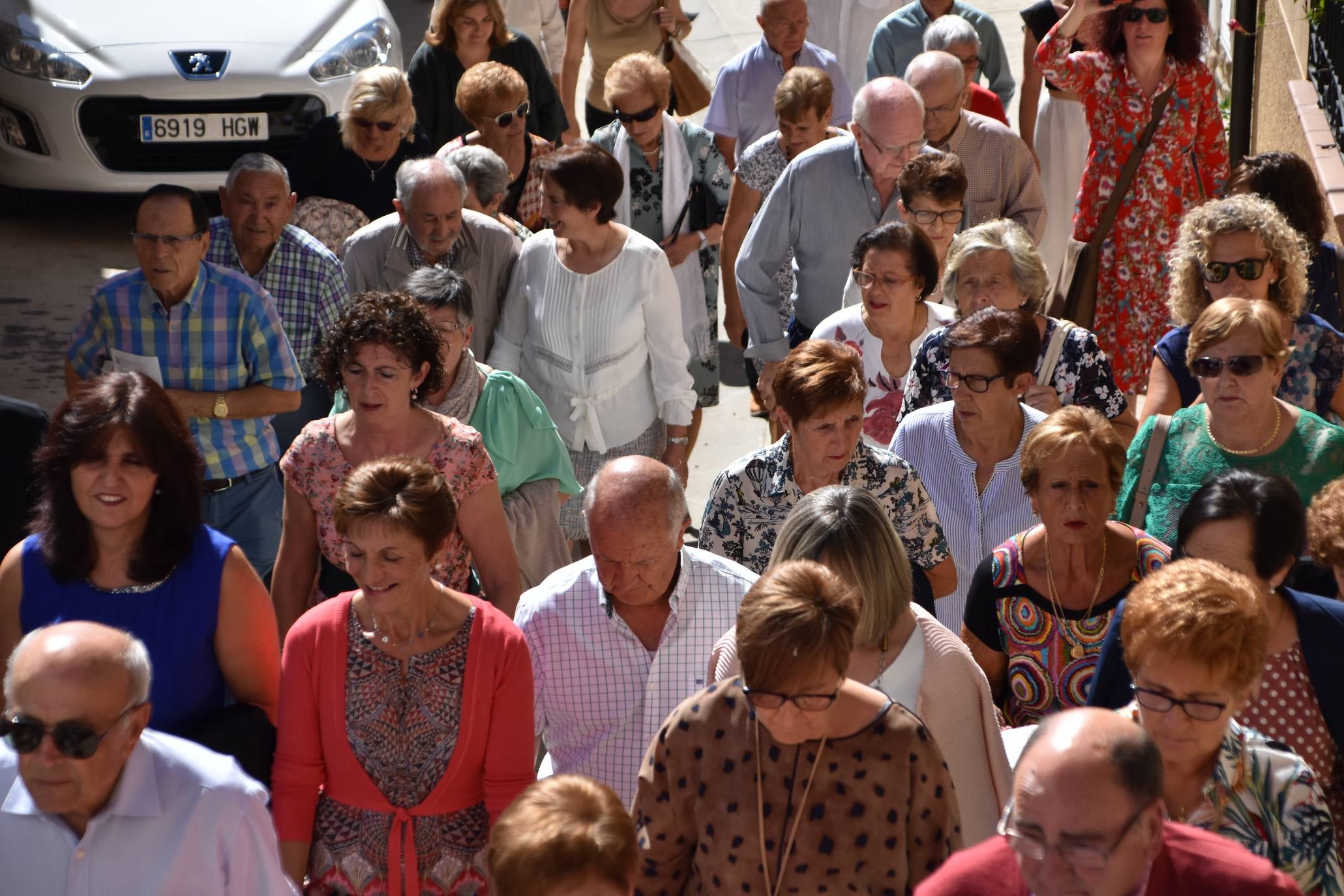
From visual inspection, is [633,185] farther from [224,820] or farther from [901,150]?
[224,820]

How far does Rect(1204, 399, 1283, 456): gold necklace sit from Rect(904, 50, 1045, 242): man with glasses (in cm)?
272

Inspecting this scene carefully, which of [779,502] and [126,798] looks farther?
[779,502]

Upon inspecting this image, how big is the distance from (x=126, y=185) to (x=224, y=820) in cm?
756

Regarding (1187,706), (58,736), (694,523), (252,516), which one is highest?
(1187,706)

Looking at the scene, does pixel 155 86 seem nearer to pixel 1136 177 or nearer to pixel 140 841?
pixel 1136 177

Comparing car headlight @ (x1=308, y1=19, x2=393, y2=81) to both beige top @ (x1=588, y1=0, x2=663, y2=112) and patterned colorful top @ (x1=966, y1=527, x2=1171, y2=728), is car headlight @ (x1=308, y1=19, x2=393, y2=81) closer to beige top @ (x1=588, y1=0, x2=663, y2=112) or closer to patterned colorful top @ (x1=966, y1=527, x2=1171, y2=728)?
beige top @ (x1=588, y1=0, x2=663, y2=112)

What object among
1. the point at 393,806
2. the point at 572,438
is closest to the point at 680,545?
the point at 393,806

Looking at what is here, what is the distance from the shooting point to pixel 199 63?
10117 mm

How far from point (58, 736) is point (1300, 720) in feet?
8.71

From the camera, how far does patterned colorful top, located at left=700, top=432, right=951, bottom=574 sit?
502cm

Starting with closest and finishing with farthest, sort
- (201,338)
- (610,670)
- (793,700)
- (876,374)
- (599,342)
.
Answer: (793,700)
(610,670)
(201,338)
(876,374)
(599,342)

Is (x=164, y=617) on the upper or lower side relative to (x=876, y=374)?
lower

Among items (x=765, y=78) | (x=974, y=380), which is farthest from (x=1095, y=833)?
(x=765, y=78)

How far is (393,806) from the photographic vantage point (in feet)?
13.5
